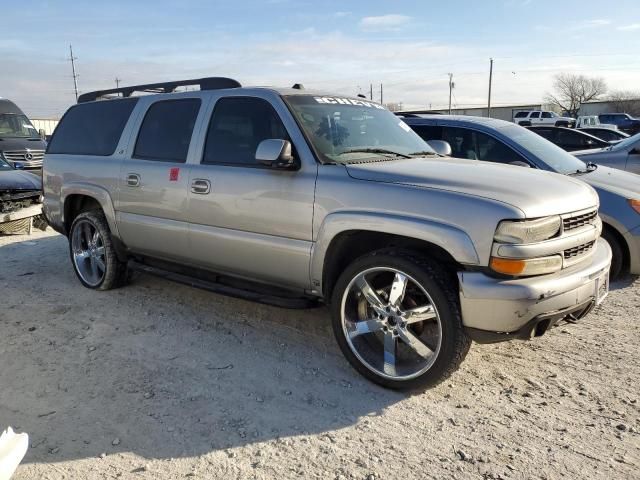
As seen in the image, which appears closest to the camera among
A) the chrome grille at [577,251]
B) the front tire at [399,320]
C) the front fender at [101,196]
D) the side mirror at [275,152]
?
the front tire at [399,320]

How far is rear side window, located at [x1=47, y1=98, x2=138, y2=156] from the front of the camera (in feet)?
17.2

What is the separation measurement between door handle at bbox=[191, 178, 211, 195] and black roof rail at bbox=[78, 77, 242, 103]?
0.84 meters

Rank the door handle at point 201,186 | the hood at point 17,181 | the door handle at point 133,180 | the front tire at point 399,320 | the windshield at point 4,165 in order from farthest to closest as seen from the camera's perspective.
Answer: the windshield at point 4,165 → the hood at point 17,181 → the door handle at point 133,180 → the door handle at point 201,186 → the front tire at point 399,320

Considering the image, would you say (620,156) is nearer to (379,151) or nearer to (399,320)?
(379,151)

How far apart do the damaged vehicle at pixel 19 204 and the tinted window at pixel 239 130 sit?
5.29m

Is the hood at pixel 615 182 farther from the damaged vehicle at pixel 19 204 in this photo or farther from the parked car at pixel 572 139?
the damaged vehicle at pixel 19 204

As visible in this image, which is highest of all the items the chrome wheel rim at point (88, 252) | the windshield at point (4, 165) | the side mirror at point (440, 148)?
the side mirror at point (440, 148)

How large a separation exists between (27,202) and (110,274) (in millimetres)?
4111

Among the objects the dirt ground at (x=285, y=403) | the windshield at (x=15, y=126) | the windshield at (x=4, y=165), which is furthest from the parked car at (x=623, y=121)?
the dirt ground at (x=285, y=403)

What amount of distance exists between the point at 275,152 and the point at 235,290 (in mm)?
1210

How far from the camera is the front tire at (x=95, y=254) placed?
212 inches

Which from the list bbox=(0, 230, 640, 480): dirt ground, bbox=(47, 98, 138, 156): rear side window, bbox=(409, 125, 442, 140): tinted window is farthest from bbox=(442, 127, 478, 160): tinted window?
bbox=(47, 98, 138, 156): rear side window

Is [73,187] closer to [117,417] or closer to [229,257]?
[229,257]

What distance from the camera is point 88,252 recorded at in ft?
18.7
